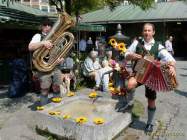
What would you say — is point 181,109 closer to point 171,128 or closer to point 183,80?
point 171,128

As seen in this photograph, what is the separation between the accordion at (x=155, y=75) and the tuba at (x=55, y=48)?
1.83m

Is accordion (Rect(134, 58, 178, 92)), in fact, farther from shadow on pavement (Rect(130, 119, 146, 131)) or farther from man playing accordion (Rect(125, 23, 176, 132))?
shadow on pavement (Rect(130, 119, 146, 131))

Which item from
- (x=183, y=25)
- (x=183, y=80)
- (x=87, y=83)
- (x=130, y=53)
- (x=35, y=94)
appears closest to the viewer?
(x=130, y=53)

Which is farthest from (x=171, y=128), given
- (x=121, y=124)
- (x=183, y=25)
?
(x=183, y=25)

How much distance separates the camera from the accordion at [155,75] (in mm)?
5281

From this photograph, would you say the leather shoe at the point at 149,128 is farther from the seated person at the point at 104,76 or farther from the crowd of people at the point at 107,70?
the seated person at the point at 104,76

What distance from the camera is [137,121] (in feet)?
21.5

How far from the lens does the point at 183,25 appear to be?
1030 inches

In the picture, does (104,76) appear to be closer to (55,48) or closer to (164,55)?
(55,48)

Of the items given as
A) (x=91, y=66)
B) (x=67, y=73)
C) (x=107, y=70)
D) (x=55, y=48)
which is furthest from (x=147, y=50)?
(x=91, y=66)

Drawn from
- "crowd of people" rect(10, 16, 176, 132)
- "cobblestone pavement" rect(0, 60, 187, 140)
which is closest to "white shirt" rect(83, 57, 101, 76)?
"crowd of people" rect(10, 16, 176, 132)

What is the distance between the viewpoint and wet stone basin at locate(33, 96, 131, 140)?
516 cm

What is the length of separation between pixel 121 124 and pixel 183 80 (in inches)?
300

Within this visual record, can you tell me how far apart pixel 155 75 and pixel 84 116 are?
1598mm
